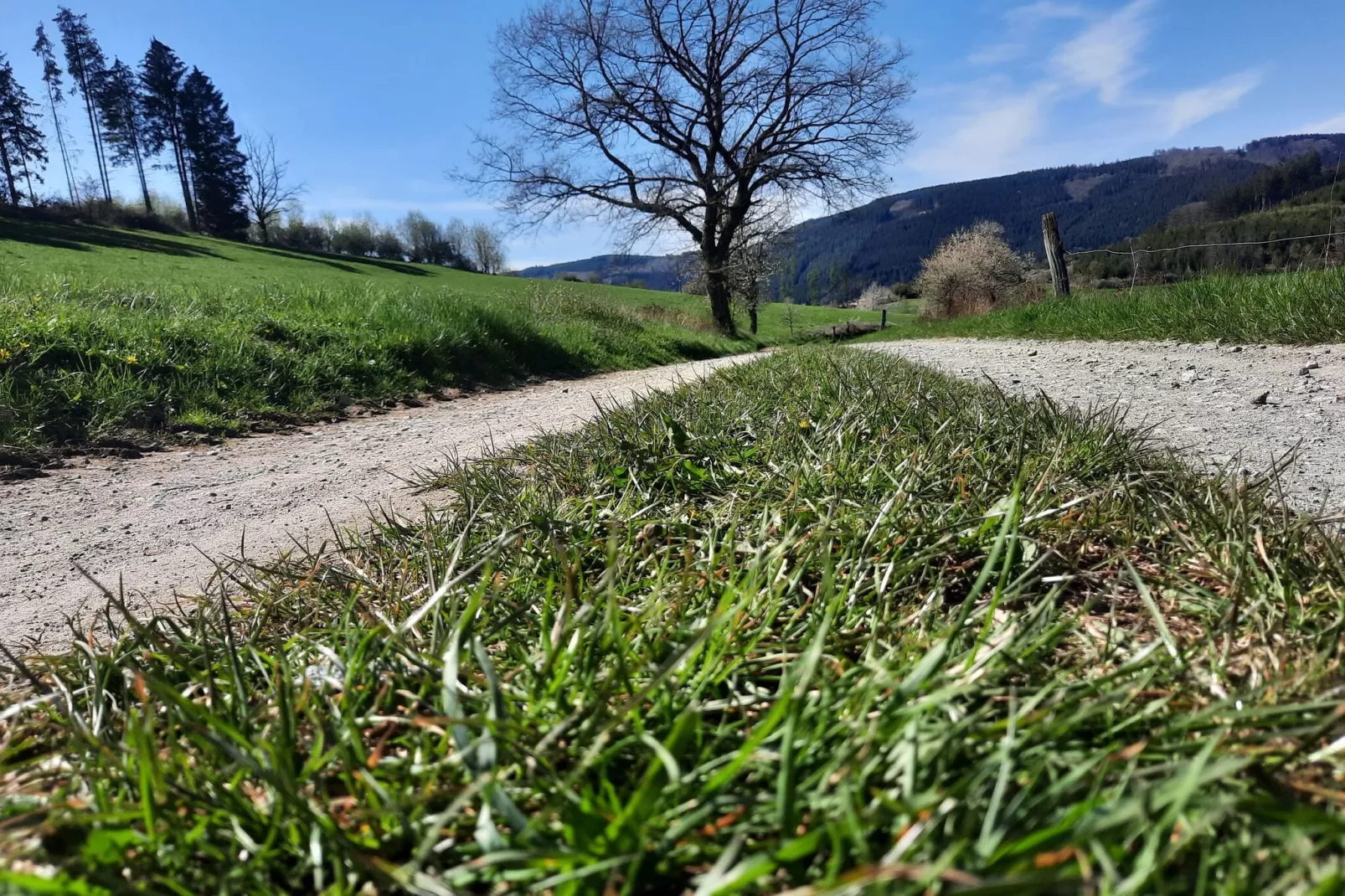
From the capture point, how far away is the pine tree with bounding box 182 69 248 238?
5659 centimetres

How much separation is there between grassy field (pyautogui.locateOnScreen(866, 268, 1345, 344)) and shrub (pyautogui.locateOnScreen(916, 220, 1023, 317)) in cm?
1765

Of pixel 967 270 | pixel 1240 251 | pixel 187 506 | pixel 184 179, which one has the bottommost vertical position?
pixel 187 506

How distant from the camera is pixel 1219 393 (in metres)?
3.58

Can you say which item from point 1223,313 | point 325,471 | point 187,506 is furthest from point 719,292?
point 187,506

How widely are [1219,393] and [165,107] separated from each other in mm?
76885

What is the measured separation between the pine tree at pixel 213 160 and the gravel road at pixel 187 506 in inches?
2554

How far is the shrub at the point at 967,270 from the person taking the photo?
2901 centimetres

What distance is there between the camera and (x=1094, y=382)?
173 inches

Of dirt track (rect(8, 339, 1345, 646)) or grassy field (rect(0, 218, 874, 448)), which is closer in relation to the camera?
dirt track (rect(8, 339, 1345, 646))

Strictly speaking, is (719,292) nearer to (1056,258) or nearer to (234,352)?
(1056,258)

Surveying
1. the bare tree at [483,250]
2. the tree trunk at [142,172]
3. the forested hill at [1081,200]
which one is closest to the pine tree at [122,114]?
the tree trunk at [142,172]

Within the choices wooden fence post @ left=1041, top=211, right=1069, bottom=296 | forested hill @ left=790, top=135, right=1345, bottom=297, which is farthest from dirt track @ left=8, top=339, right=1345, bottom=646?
forested hill @ left=790, top=135, right=1345, bottom=297

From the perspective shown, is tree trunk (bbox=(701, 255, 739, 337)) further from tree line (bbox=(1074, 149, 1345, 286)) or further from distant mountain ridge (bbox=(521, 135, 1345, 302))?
distant mountain ridge (bbox=(521, 135, 1345, 302))

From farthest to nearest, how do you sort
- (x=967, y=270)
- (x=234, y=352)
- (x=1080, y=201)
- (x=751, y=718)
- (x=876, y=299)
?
(x=1080, y=201), (x=876, y=299), (x=967, y=270), (x=234, y=352), (x=751, y=718)
